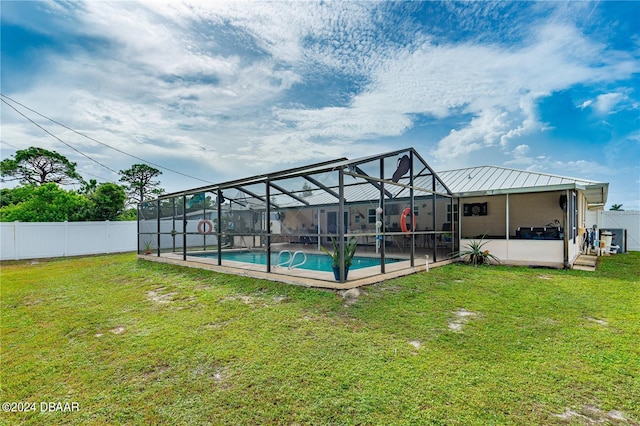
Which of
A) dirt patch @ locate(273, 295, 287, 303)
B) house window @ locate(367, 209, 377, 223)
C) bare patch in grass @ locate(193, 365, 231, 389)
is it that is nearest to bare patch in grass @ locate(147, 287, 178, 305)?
dirt patch @ locate(273, 295, 287, 303)

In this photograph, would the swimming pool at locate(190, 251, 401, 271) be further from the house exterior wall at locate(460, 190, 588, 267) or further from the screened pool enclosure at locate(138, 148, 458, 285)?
the house exterior wall at locate(460, 190, 588, 267)

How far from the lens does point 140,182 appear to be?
2928cm

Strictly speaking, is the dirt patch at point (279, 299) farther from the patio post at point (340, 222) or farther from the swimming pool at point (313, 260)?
the swimming pool at point (313, 260)

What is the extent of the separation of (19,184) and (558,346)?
31153 millimetres

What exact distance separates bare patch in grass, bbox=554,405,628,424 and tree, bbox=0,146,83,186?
2839 cm

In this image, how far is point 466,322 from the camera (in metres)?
4.11

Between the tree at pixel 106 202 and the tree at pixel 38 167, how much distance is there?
398 inches

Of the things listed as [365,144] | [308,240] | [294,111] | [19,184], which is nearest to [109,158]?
[19,184]

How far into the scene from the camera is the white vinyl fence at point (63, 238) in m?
11.8

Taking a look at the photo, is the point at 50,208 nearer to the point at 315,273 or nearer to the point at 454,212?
the point at 315,273

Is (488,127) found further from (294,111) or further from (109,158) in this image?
(109,158)

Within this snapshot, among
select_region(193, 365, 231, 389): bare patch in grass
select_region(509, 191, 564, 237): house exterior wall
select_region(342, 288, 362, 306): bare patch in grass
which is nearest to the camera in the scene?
select_region(193, 365, 231, 389): bare patch in grass

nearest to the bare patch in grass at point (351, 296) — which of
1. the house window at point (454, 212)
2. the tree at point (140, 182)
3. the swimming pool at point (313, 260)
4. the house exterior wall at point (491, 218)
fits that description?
the swimming pool at point (313, 260)

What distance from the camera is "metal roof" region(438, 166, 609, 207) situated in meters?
8.51
